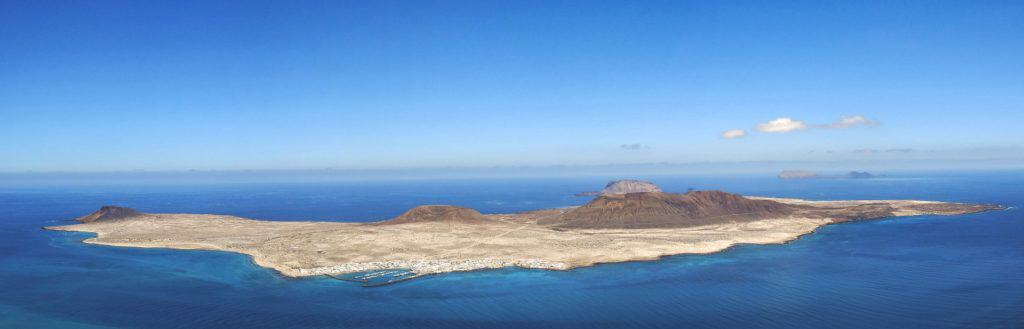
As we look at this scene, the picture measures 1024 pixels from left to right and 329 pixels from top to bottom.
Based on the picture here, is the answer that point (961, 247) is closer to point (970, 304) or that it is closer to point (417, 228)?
point (970, 304)

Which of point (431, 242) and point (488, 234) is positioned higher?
point (488, 234)

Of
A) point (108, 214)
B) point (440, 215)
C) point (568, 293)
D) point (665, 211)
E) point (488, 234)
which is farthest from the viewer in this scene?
point (108, 214)

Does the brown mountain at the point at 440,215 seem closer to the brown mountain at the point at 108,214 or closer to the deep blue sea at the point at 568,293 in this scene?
the deep blue sea at the point at 568,293

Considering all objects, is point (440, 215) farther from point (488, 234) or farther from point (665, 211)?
point (665, 211)

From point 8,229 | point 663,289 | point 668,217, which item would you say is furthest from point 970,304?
point 8,229

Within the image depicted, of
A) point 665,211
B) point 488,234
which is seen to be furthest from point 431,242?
point 665,211

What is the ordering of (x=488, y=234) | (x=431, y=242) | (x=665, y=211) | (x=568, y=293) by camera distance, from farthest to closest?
(x=665, y=211) < (x=488, y=234) < (x=431, y=242) < (x=568, y=293)

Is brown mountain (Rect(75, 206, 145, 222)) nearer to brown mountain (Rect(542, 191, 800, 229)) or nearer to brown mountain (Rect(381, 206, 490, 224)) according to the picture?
brown mountain (Rect(381, 206, 490, 224))
